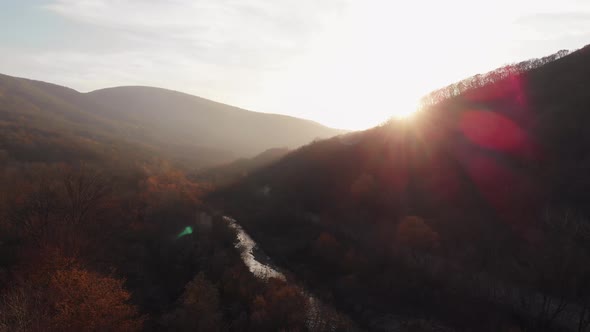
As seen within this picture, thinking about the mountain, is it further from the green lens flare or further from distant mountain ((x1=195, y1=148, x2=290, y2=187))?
distant mountain ((x1=195, y1=148, x2=290, y2=187))

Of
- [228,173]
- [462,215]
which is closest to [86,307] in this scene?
[462,215]

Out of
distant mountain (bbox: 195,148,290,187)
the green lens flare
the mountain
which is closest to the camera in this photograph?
the mountain

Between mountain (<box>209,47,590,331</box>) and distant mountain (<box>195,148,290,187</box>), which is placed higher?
mountain (<box>209,47,590,331</box>)

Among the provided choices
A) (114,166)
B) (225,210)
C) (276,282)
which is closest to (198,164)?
(114,166)

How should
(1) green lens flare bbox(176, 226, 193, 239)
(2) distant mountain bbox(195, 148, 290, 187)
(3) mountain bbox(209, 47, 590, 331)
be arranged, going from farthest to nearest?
(2) distant mountain bbox(195, 148, 290, 187)
(1) green lens flare bbox(176, 226, 193, 239)
(3) mountain bbox(209, 47, 590, 331)

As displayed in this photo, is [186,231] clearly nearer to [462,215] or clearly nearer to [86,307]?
[86,307]

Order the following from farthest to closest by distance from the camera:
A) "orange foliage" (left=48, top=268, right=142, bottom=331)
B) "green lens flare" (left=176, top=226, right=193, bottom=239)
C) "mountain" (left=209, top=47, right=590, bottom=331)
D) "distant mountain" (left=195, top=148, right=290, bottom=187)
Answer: "distant mountain" (left=195, top=148, right=290, bottom=187), "green lens flare" (left=176, top=226, right=193, bottom=239), "mountain" (left=209, top=47, right=590, bottom=331), "orange foliage" (left=48, top=268, right=142, bottom=331)

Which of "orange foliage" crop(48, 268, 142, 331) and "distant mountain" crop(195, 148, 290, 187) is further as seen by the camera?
"distant mountain" crop(195, 148, 290, 187)

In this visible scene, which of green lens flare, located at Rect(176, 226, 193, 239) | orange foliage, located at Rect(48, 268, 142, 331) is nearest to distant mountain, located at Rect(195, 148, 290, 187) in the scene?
green lens flare, located at Rect(176, 226, 193, 239)
